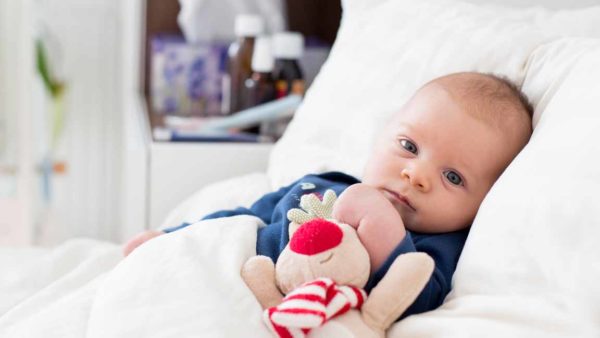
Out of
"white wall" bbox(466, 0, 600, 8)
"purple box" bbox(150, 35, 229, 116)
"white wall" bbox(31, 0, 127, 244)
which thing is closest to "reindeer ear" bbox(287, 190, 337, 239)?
"white wall" bbox(466, 0, 600, 8)

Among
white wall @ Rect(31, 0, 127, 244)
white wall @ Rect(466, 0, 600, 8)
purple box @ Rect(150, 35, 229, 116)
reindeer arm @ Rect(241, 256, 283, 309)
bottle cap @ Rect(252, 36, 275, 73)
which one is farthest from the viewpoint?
white wall @ Rect(31, 0, 127, 244)

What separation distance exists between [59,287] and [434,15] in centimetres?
60

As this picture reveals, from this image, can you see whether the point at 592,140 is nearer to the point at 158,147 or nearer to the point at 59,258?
the point at 59,258

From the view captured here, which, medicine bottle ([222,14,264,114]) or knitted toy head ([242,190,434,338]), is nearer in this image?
knitted toy head ([242,190,434,338])

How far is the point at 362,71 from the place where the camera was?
3.85 ft

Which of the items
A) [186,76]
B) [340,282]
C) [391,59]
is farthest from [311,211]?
[186,76]

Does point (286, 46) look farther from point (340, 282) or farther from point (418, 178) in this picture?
point (340, 282)

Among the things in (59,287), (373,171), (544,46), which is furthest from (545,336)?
(59,287)

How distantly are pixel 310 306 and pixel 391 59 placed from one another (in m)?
0.54

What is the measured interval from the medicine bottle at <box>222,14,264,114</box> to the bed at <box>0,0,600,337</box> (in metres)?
0.48

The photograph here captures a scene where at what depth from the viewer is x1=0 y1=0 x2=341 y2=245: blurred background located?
1523mm

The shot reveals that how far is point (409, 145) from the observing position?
34.6 inches

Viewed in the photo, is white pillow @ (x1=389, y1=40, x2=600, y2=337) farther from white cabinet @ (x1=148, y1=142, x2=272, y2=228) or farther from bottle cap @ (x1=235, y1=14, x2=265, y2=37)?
bottle cap @ (x1=235, y1=14, x2=265, y2=37)

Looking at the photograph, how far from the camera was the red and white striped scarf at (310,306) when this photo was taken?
669 millimetres
